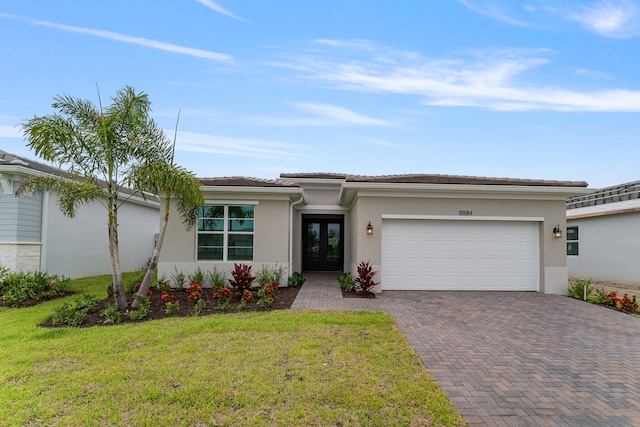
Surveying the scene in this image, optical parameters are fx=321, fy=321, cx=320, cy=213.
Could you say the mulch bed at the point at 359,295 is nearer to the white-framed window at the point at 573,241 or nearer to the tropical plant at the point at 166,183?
the tropical plant at the point at 166,183

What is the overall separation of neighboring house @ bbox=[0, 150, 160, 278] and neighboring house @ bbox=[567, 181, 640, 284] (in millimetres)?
18739

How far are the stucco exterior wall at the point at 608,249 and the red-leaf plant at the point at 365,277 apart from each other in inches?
368

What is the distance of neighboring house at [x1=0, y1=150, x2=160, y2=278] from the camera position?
999 centimetres

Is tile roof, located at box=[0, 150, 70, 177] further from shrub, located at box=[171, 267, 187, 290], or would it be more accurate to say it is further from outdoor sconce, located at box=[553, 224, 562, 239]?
outdoor sconce, located at box=[553, 224, 562, 239]

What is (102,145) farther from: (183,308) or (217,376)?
(217,376)

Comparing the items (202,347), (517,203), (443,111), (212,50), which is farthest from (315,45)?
(202,347)

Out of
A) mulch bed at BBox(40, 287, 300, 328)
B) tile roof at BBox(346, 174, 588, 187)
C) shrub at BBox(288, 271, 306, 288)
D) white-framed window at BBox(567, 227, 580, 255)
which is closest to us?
mulch bed at BBox(40, 287, 300, 328)

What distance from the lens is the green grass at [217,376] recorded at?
3154 millimetres

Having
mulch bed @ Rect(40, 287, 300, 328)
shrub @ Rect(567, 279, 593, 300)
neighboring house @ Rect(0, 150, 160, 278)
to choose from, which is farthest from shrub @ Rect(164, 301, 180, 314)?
shrub @ Rect(567, 279, 593, 300)

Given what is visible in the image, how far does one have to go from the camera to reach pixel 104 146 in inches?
268

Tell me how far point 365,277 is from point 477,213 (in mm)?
4125

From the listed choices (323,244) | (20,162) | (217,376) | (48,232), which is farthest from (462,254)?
(20,162)

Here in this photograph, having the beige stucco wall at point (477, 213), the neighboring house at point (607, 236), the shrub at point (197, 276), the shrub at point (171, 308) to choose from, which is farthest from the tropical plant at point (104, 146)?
the neighboring house at point (607, 236)

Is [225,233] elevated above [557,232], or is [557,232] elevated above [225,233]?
[557,232]
